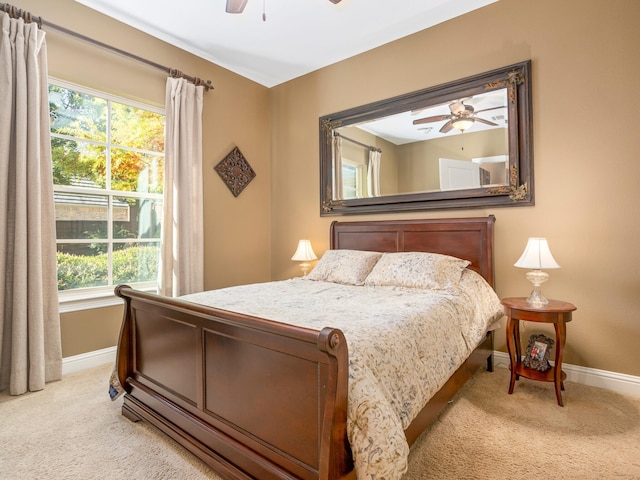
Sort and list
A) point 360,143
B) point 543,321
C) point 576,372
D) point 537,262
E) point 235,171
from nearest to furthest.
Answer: point 543,321 → point 537,262 → point 576,372 → point 360,143 → point 235,171

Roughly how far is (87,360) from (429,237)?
3.17m

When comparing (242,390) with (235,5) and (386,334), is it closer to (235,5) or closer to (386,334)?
(386,334)

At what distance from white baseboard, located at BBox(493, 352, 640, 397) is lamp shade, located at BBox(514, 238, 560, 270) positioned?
89 cm

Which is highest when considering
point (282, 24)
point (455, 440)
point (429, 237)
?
point (282, 24)

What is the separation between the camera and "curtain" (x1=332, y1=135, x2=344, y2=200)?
386cm

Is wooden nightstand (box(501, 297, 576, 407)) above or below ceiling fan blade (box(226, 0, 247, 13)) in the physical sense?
below

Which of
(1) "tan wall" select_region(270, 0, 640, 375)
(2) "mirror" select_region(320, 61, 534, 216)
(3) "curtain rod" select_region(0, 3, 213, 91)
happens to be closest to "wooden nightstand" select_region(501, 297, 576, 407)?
(1) "tan wall" select_region(270, 0, 640, 375)

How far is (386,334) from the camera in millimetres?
1549

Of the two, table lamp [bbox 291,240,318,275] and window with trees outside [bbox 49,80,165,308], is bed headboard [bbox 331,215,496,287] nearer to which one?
table lamp [bbox 291,240,318,275]

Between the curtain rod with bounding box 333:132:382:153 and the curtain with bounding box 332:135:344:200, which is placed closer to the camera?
the curtain rod with bounding box 333:132:382:153

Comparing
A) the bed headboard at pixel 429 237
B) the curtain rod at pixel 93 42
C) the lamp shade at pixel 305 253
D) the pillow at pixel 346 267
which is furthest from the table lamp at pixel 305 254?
the curtain rod at pixel 93 42

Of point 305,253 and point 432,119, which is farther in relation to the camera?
point 305,253

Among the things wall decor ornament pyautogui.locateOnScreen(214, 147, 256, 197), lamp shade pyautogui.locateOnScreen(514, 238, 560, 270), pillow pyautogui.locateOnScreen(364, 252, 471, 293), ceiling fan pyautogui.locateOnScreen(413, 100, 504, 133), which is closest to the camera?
lamp shade pyautogui.locateOnScreen(514, 238, 560, 270)

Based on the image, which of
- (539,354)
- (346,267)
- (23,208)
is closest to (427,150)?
(346,267)
